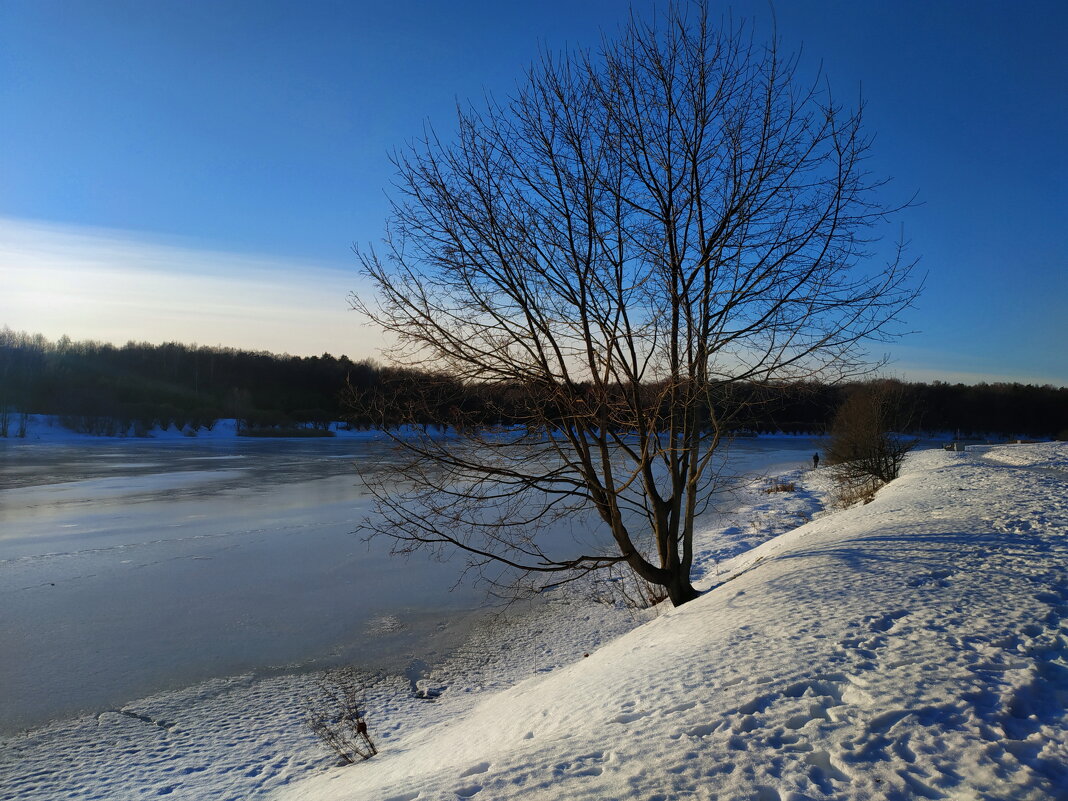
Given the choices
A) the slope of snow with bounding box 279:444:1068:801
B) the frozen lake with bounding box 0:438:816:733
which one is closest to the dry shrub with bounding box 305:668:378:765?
the slope of snow with bounding box 279:444:1068:801

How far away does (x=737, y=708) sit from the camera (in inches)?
144

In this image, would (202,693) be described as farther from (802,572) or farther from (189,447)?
(189,447)

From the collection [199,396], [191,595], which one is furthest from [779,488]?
[199,396]

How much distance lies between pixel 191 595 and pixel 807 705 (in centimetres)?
964

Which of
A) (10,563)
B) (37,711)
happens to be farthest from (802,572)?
(10,563)

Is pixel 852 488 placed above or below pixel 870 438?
below

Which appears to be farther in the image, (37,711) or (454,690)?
(454,690)

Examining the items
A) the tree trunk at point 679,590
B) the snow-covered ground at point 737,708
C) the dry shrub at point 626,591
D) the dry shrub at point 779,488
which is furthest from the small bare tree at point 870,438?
the snow-covered ground at point 737,708

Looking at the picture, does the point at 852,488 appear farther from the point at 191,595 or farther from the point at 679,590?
the point at 191,595

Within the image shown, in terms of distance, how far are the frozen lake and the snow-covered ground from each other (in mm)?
769

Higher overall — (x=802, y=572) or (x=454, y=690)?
(x=802, y=572)

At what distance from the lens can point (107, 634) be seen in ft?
28.3

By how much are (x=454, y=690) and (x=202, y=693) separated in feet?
8.59

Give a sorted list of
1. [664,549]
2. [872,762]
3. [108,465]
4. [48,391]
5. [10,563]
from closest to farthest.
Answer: [872,762], [664,549], [10,563], [108,465], [48,391]
